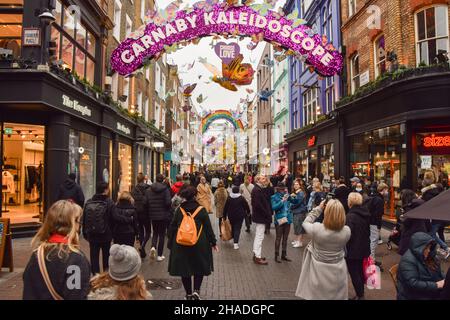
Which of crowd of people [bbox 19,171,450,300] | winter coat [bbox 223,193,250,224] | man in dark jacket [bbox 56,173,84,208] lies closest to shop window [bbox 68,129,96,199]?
man in dark jacket [bbox 56,173,84,208]

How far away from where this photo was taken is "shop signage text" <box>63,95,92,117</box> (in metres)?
12.2

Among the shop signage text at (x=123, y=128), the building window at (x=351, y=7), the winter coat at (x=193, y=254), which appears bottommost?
the winter coat at (x=193, y=254)

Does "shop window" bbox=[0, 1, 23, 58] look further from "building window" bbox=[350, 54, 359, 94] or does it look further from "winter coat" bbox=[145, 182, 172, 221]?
"building window" bbox=[350, 54, 359, 94]

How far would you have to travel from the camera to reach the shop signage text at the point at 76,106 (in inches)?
480

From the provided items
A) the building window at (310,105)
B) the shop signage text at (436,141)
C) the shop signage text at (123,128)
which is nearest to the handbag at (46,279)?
the shop signage text at (436,141)

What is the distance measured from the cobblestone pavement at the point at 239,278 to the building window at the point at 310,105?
1537 centimetres

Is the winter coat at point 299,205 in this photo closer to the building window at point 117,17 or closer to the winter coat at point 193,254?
the winter coat at point 193,254

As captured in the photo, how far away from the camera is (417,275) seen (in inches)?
152

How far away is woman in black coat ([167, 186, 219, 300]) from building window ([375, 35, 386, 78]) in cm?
1192

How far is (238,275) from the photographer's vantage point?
25.2 feet

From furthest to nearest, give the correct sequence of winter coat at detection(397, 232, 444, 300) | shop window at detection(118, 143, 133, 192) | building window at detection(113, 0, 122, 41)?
shop window at detection(118, 143, 133, 192) → building window at detection(113, 0, 122, 41) → winter coat at detection(397, 232, 444, 300)

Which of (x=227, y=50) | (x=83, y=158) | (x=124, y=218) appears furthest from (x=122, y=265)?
(x=227, y=50)

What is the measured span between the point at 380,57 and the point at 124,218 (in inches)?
508

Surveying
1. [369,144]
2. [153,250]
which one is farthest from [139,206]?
[369,144]
